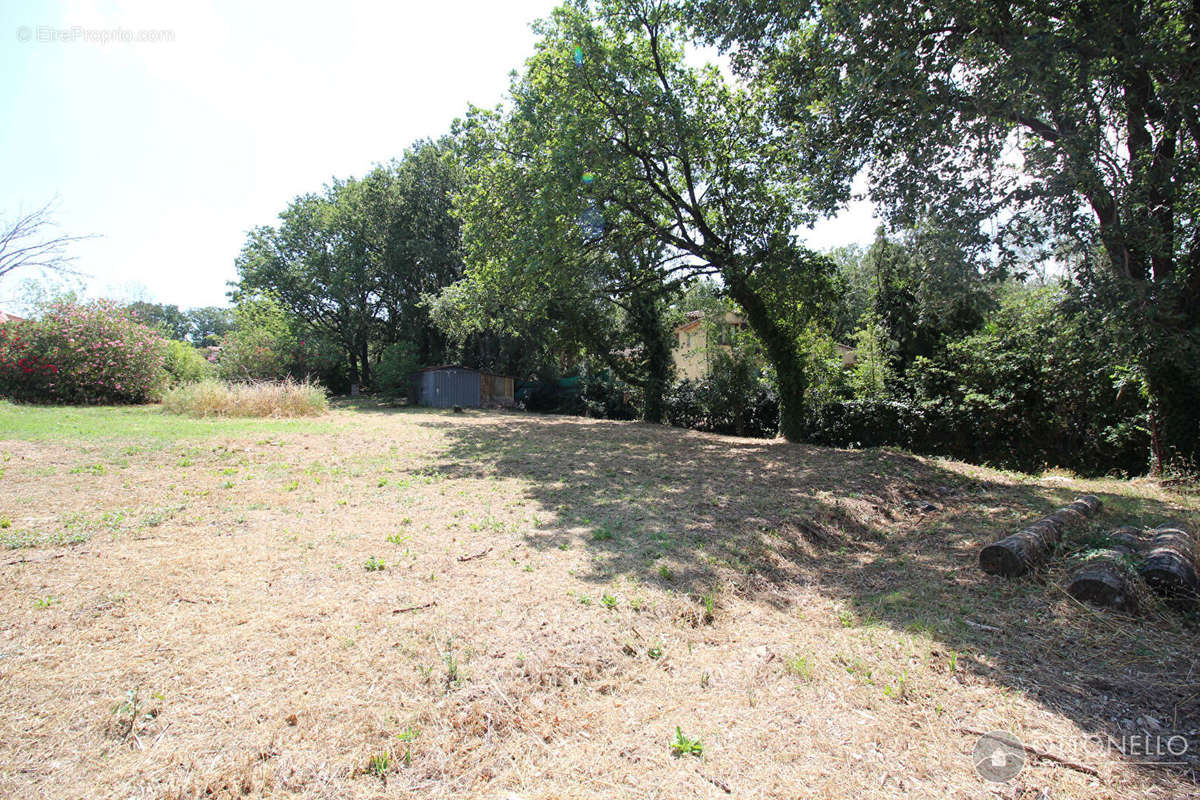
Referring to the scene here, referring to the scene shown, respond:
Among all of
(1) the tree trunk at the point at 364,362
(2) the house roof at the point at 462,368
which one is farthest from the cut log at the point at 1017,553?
(1) the tree trunk at the point at 364,362

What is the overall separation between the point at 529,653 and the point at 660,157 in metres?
10.8

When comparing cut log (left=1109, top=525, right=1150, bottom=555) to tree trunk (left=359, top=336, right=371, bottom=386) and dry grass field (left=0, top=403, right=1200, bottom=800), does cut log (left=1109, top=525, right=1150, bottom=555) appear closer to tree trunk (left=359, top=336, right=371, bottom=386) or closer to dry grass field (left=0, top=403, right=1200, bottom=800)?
dry grass field (left=0, top=403, right=1200, bottom=800)

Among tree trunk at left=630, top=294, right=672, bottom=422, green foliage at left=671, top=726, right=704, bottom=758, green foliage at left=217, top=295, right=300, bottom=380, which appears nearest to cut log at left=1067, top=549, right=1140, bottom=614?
green foliage at left=671, top=726, right=704, bottom=758

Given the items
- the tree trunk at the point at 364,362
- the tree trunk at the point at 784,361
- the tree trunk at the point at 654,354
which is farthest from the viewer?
the tree trunk at the point at 364,362

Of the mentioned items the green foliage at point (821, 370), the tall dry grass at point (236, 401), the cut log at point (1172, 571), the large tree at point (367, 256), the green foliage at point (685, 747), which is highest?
the large tree at point (367, 256)

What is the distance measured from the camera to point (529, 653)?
3.05 metres

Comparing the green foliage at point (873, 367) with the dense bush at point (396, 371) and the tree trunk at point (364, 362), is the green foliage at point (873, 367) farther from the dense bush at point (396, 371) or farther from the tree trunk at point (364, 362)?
the tree trunk at point (364, 362)

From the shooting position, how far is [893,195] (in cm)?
830

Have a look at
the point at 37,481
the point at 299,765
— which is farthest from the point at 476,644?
the point at 37,481

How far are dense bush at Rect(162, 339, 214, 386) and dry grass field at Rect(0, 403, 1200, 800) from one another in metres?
14.7

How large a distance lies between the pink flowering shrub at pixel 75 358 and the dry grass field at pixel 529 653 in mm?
12679

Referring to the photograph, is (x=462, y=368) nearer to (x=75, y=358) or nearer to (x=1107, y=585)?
(x=75, y=358)

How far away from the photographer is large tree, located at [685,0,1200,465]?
22.0 feet

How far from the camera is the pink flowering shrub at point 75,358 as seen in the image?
1526 cm
